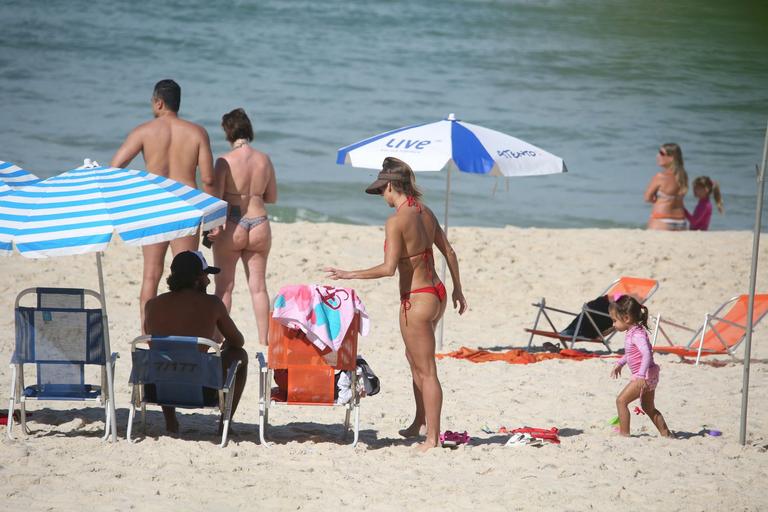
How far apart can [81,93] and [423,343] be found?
20.9 metres

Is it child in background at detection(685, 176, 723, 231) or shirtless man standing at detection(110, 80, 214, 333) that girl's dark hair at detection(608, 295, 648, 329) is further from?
child in background at detection(685, 176, 723, 231)

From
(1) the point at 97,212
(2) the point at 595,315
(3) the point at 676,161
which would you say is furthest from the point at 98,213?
(3) the point at 676,161

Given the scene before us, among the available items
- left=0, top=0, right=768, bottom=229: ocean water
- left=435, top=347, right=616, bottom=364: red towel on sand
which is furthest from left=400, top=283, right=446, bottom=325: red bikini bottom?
left=0, top=0, right=768, bottom=229: ocean water

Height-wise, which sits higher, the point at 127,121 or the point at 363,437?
the point at 127,121

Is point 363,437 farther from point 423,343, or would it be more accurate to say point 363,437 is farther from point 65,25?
point 65,25

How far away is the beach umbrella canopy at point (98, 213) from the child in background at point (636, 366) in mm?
2186

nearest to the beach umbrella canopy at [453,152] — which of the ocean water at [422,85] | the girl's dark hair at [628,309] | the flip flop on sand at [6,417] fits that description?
the girl's dark hair at [628,309]

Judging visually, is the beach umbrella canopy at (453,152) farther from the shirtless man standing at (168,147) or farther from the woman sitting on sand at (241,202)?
the shirtless man standing at (168,147)

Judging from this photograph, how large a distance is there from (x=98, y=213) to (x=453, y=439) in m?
2.13

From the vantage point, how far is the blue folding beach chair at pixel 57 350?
522cm

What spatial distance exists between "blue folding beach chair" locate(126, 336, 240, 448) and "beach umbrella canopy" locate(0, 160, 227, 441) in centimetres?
19

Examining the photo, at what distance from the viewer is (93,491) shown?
15.1 ft

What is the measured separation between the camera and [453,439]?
567 cm

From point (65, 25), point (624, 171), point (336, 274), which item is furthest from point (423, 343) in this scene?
point (65, 25)
